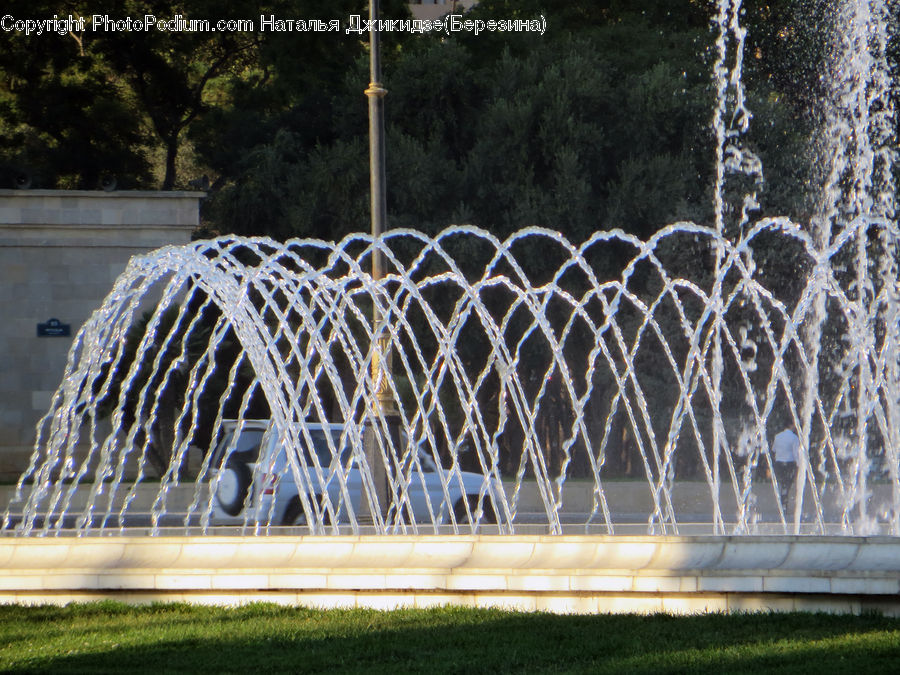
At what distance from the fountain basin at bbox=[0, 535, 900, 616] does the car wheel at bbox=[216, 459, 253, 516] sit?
6399 millimetres

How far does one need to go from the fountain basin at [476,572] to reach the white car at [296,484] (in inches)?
198

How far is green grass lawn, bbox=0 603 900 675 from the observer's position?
246 inches

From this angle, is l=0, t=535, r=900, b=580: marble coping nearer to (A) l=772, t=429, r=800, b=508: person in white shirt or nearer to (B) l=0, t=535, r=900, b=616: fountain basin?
(B) l=0, t=535, r=900, b=616: fountain basin

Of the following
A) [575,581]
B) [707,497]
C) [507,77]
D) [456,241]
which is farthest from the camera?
[507,77]

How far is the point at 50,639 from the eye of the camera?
24.4 ft

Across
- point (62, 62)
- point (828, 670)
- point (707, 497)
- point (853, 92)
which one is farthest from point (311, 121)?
point (828, 670)

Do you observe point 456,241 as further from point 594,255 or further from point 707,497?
point 707,497

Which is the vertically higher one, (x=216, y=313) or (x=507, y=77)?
(x=507, y=77)

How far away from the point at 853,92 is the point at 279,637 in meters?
22.4

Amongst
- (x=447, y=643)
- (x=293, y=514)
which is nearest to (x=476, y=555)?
(x=447, y=643)

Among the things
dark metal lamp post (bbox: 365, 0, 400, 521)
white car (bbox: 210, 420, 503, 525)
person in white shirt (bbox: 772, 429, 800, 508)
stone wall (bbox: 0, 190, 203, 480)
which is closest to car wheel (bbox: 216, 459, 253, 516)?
white car (bbox: 210, 420, 503, 525)

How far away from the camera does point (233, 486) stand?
15477mm

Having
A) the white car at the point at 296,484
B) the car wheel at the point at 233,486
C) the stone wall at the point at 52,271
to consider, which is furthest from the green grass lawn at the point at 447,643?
the stone wall at the point at 52,271

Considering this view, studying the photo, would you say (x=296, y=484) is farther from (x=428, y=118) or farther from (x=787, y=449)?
(x=428, y=118)
